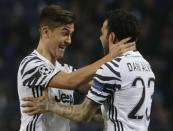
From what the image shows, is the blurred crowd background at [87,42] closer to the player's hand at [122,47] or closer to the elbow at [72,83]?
the elbow at [72,83]

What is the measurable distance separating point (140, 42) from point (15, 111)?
271cm

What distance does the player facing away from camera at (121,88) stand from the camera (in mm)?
5605

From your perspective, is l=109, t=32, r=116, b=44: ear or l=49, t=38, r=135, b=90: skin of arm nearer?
l=109, t=32, r=116, b=44: ear

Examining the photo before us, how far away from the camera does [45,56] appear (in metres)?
6.34

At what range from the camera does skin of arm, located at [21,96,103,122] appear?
573cm

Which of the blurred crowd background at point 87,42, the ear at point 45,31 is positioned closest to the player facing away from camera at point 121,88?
the ear at point 45,31

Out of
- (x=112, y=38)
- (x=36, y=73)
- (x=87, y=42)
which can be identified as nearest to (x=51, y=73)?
(x=36, y=73)

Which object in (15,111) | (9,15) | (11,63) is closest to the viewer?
(15,111)

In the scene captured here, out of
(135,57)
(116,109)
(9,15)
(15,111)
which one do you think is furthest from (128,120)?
(9,15)

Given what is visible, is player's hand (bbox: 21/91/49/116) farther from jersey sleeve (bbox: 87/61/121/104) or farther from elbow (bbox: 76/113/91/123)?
jersey sleeve (bbox: 87/61/121/104)

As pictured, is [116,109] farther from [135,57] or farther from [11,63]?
[11,63]

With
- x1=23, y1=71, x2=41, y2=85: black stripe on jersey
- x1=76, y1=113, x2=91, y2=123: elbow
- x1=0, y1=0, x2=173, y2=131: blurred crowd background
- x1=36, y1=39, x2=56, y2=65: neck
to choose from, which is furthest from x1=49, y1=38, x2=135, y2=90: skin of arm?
x1=0, y1=0, x2=173, y2=131: blurred crowd background

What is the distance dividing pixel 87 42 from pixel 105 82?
659 centimetres

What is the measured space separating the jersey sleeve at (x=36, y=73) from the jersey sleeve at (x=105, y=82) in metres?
0.58
